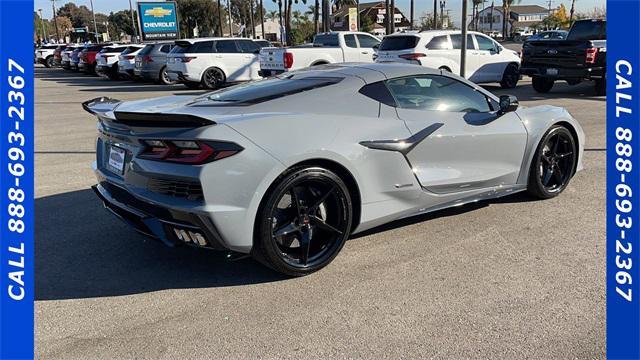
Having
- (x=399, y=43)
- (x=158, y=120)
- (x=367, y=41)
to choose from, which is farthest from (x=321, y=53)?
(x=158, y=120)

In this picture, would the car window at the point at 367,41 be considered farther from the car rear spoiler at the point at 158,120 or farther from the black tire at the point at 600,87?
the car rear spoiler at the point at 158,120

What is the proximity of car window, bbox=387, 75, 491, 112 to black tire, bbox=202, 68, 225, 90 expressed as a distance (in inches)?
576

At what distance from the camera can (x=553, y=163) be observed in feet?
17.6

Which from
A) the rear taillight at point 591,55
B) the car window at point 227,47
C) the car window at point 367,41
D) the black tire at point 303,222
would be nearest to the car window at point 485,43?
the rear taillight at point 591,55

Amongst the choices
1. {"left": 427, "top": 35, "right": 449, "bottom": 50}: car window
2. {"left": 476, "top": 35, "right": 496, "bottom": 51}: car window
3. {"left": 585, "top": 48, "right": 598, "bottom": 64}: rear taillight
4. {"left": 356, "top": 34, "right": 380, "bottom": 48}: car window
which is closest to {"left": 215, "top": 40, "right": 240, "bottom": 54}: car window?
{"left": 356, "top": 34, "right": 380, "bottom": 48}: car window

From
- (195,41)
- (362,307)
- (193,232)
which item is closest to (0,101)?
(193,232)

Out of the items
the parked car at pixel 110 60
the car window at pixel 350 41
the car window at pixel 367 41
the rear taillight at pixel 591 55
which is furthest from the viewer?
the parked car at pixel 110 60

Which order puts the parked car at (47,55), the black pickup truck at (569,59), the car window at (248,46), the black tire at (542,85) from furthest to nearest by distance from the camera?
1. the parked car at (47,55)
2. the car window at (248,46)
3. the black tire at (542,85)
4. the black pickup truck at (569,59)

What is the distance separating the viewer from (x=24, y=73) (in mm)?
2898

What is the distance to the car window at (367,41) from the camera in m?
17.5

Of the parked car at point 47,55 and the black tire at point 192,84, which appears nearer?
the black tire at point 192,84

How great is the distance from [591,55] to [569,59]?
518 millimetres

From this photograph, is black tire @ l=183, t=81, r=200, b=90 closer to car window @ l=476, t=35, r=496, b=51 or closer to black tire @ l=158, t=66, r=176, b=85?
black tire @ l=158, t=66, r=176, b=85

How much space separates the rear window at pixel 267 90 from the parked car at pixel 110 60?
868 inches
